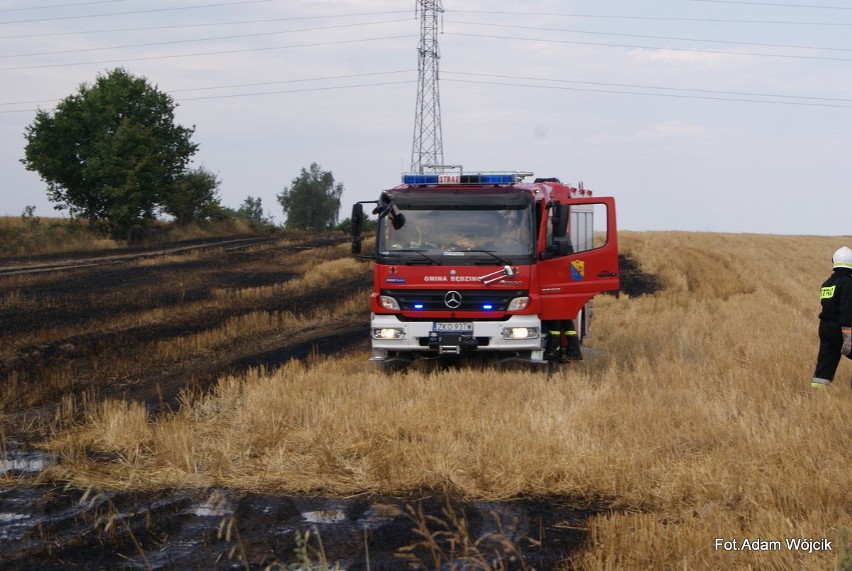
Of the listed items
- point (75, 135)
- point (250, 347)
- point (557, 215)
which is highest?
point (75, 135)

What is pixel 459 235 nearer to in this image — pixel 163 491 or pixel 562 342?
pixel 562 342

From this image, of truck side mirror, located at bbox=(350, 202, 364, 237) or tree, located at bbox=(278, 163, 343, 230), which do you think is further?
tree, located at bbox=(278, 163, 343, 230)

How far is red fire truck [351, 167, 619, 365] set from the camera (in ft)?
43.4

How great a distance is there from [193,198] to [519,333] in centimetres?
4697

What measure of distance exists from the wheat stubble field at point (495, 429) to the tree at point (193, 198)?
37463 millimetres

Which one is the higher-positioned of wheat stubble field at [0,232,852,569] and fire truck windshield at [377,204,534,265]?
fire truck windshield at [377,204,534,265]

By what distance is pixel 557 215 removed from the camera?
506 inches

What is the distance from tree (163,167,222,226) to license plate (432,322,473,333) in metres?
44.9

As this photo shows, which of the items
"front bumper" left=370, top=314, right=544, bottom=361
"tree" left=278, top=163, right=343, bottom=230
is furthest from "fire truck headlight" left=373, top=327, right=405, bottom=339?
"tree" left=278, top=163, right=343, bottom=230

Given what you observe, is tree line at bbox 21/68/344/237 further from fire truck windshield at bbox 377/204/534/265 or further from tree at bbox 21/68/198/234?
fire truck windshield at bbox 377/204/534/265

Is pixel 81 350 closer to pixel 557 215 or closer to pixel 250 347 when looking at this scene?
pixel 250 347

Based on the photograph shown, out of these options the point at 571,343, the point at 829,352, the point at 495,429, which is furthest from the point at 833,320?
the point at 495,429

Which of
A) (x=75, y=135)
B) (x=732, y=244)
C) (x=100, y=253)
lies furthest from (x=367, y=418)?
(x=75, y=135)

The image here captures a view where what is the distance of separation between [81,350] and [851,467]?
1258 centimetres
